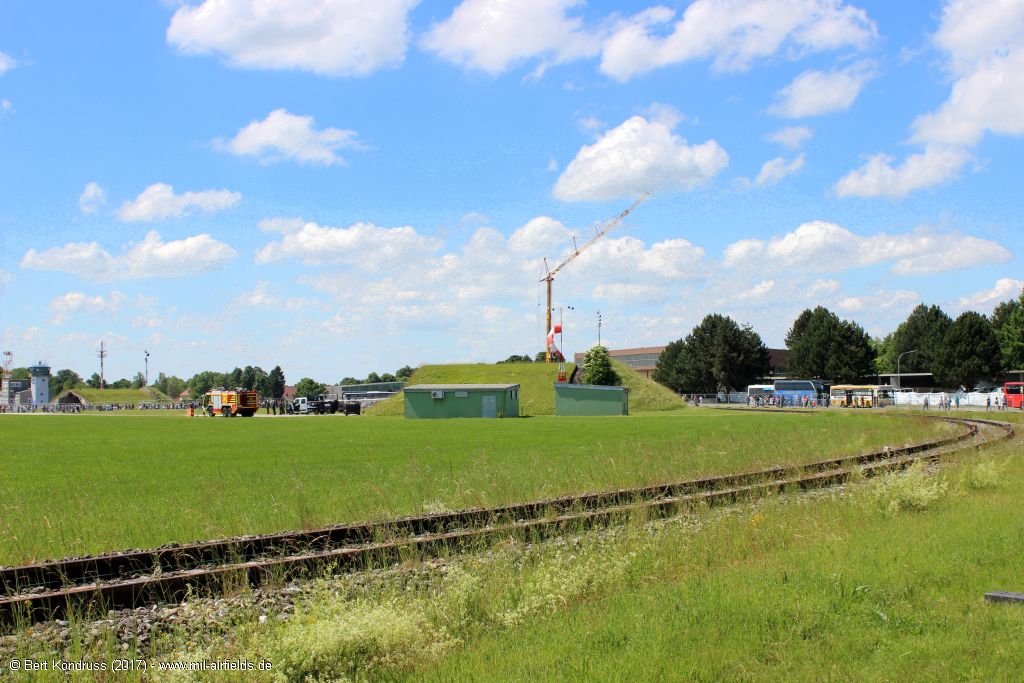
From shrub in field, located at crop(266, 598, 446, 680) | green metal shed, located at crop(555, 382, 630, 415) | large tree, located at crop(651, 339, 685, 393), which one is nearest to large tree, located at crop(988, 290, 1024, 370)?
large tree, located at crop(651, 339, 685, 393)

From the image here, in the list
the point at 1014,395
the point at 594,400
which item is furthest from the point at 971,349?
the point at 594,400

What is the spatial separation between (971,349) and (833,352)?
64.3 ft

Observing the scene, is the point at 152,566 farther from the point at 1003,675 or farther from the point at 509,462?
the point at 509,462

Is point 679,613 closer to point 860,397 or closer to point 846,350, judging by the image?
point 860,397

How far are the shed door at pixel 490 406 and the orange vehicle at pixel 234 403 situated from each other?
2896 cm

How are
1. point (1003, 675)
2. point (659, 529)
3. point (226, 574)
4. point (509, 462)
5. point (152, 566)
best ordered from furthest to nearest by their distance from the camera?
point (509, 462) → point (659, 529) → point (152, 566) → point (226, 574) → point (1003, 675)

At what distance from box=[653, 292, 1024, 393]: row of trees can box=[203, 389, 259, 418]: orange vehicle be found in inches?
2995

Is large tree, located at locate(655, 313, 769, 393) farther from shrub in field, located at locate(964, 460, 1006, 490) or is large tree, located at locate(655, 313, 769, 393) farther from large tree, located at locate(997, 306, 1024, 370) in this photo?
shrub in field, located at locate(964, 460, 1006, 490)

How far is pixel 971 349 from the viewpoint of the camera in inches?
4296

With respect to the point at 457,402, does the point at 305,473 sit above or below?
below

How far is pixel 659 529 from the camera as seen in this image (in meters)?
12.2

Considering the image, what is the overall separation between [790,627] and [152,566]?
768cm

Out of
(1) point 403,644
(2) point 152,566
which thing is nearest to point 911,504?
(1) point 403,644

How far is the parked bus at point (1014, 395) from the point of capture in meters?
73.6
